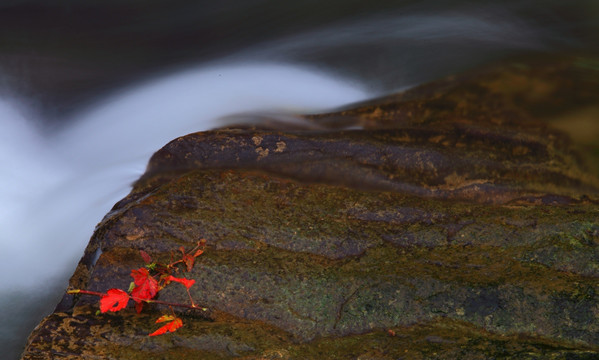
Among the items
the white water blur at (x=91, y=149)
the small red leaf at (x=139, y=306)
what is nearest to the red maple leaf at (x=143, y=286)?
the small red leaf at (x=139, y=306)

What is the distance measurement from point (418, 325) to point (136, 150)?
2878 mm

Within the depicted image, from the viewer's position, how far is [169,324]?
2.51 meters

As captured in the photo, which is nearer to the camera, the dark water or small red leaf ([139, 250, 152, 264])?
small red leaf ([139, 250, 152, 264])

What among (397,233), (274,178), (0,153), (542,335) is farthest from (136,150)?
(542,335)

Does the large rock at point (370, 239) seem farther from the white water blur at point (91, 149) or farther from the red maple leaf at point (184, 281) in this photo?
the white water blur at point (91, 149)

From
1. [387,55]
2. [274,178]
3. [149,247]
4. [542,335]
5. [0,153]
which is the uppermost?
[387,55]

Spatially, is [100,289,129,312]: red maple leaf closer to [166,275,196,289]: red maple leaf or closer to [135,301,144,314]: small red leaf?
[135,301,144,314]: small red leaf

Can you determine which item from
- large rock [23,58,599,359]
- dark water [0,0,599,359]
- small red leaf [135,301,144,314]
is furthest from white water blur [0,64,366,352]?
small red leaf [135,301,144,314]

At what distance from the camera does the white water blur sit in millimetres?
3928

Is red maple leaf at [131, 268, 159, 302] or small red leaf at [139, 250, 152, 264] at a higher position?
small red leaf at [139, 250, 152, 264]

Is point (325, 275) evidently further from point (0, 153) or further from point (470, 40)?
point (0, 153)

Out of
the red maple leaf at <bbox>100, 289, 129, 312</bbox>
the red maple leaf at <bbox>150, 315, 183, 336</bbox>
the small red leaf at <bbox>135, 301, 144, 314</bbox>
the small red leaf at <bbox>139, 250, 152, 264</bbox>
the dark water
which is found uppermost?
the dark water

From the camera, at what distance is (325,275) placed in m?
2.66

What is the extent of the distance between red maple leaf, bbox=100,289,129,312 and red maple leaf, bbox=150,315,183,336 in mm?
247
